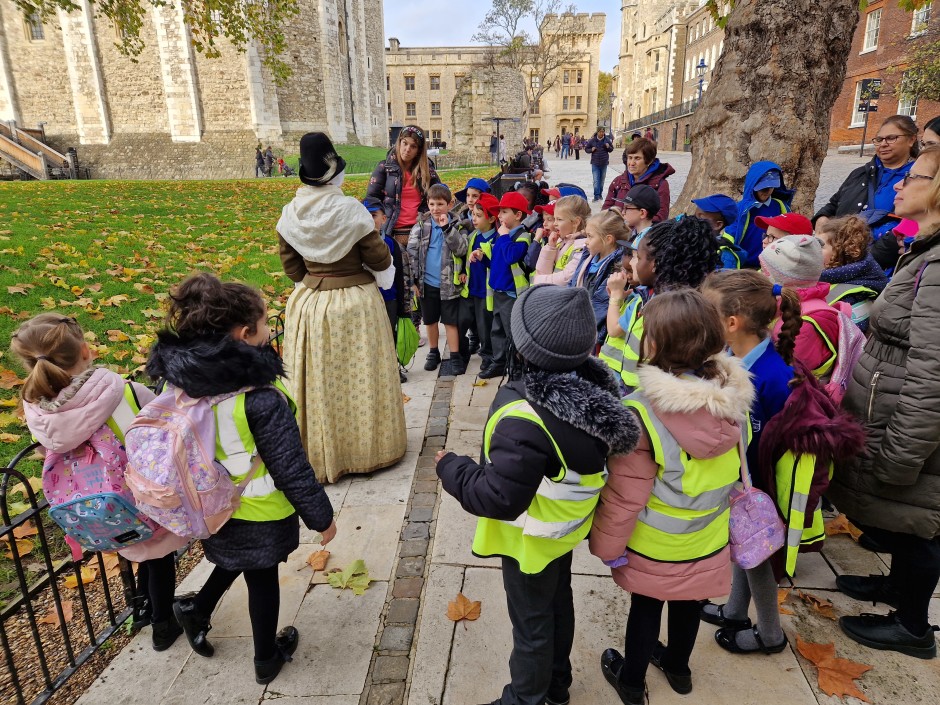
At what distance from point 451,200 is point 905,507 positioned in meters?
4.16

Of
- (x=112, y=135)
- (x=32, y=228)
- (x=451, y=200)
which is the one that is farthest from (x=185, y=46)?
(x=451, y=200)

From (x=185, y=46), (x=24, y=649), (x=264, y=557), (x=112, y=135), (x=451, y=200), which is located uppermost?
(x=185, y=46)

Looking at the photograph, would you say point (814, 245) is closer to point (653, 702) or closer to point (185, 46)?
point (653, 702)

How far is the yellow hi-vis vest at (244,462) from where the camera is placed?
2.09m

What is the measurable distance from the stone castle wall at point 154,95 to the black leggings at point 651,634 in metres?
34.1

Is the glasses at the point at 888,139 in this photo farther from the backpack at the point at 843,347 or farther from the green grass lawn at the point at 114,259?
the green grass lawn at the point at 114,259

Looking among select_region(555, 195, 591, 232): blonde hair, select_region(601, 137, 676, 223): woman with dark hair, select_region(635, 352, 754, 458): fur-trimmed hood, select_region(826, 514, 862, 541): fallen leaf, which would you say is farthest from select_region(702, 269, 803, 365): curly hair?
select_region(601, 137, 676, 223): woman with dark hair

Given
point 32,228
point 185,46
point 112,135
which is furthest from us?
point 112,135

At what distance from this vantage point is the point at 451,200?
533 centimetres

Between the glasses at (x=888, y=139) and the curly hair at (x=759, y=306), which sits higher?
the glasses at (x=888, y=139)

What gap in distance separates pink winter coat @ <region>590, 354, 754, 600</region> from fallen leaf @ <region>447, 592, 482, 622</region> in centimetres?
90

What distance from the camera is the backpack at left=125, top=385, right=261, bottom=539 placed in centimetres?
202

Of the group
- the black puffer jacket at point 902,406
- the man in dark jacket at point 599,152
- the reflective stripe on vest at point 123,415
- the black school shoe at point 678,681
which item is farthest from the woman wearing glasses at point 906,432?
the man in dark jacket at point 599,152

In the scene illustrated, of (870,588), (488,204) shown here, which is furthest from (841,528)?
(488,204)
